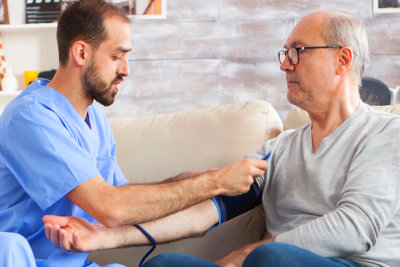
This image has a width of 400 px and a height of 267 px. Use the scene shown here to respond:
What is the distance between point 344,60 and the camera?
1447 mm

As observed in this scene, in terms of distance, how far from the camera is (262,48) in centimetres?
329

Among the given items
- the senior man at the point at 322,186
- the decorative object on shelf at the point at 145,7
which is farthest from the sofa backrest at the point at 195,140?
the decorative object on shelf at the point at 145,7

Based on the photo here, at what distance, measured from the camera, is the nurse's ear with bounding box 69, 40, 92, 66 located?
1484 mm

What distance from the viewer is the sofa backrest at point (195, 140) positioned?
1766 mm

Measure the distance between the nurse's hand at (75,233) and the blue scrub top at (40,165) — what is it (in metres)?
0.07

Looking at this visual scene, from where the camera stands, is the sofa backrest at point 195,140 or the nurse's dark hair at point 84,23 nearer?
the nurse's dark hair at point 84,23

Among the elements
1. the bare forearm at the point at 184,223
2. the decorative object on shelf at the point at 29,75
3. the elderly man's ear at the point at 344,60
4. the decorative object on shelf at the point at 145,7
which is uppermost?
the decorative object on shelf at the point at 145,7

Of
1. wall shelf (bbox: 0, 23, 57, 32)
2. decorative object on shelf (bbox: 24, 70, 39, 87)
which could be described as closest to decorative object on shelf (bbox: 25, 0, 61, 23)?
wall shelf (bbox: 0, 23, 57, 32)

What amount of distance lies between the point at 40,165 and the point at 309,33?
833mm

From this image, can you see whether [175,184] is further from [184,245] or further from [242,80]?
[242,80]

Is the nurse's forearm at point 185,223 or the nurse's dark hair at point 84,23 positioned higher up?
the nurse's dark hair at point 84,23

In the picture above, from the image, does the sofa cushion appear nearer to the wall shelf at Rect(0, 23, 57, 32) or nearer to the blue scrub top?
the blue scrub top

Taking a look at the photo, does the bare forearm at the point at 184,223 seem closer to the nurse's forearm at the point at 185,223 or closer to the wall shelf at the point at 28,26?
the nurse's forearm at the point at 185,223

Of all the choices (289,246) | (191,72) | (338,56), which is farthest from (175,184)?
(191,72)
